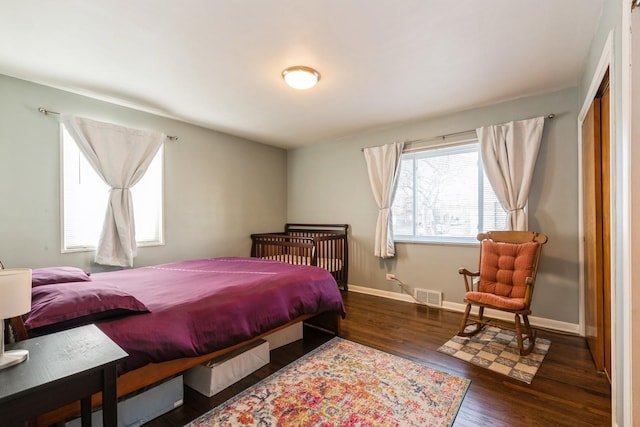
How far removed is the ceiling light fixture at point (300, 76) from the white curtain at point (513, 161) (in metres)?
2.08

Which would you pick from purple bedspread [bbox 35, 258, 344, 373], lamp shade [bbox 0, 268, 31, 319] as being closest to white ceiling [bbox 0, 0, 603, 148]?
lamp shade [bbox 0, 268, 31, 319]

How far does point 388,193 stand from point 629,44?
2.88 m

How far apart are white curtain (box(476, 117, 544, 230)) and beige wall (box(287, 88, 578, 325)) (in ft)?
0.40

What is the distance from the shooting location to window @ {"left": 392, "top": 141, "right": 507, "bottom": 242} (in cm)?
338

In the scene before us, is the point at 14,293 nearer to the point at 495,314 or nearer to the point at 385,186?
the point at 385,186

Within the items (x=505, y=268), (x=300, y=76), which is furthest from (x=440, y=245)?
(x=300, y=76)

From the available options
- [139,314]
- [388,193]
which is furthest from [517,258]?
[139,314]

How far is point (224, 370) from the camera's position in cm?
194

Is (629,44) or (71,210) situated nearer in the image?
(629,44)

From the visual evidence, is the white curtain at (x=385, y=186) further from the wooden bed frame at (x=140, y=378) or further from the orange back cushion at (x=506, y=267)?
the wooden bed frame at (x=140, y=378)

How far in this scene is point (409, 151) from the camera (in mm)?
3926

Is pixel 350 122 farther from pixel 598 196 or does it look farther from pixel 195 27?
pixel 598 196

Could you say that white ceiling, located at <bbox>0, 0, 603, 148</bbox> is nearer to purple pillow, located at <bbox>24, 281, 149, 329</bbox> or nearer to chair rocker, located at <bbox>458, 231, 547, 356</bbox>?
chair rocker, located at <bbox>458, 231, 547, 356</bbox>

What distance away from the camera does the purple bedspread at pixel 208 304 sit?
4.99 feet
